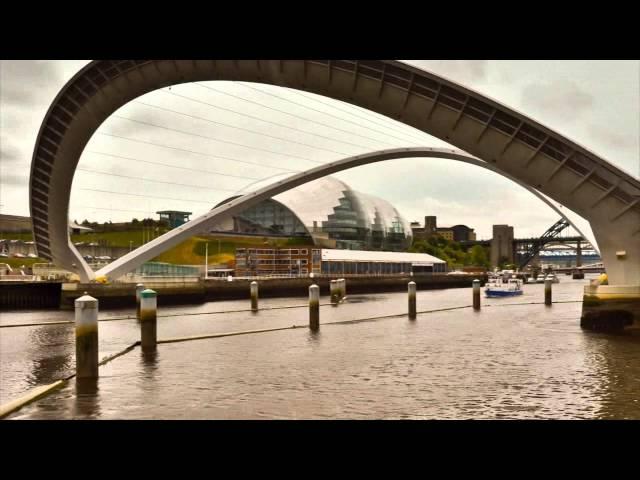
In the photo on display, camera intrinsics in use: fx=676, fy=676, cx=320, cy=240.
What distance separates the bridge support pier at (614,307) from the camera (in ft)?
90.8

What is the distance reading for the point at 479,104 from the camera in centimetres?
2858

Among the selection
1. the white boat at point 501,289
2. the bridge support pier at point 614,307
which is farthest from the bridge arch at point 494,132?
the white boat at point 501,289

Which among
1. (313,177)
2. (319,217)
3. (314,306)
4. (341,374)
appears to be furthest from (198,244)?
(341,374)

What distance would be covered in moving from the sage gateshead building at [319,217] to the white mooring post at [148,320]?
318 ft

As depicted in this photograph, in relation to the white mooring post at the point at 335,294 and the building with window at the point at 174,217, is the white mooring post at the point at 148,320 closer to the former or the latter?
the white mooring post at the point at 335,294

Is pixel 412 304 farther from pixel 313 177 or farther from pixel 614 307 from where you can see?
pixel 313 177

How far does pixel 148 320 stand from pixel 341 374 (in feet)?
25.7

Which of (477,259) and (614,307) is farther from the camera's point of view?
(477,259)

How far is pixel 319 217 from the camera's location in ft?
427

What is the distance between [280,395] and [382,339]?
1302 centimetres

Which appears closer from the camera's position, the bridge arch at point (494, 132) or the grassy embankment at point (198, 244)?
the bridge arch at point (494, 132)

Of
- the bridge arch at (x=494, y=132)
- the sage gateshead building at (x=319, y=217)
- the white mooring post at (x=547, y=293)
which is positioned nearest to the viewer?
the bridge arch at (x=494, y=132)
